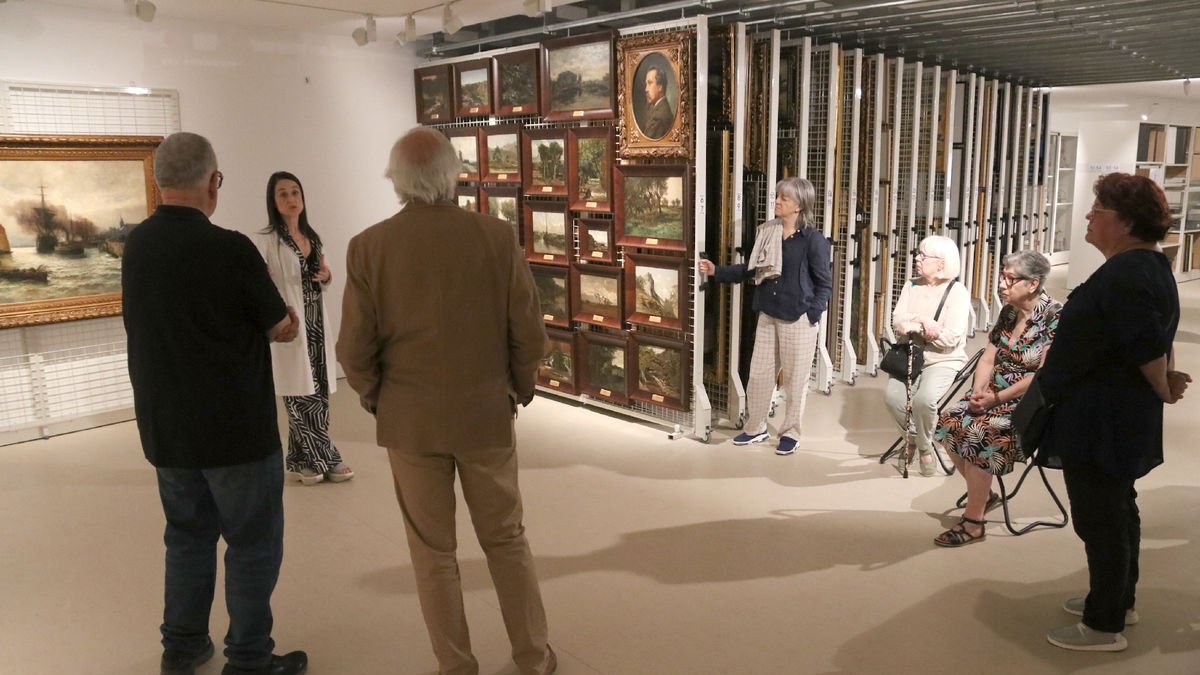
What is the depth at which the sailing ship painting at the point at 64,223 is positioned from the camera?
233 inches

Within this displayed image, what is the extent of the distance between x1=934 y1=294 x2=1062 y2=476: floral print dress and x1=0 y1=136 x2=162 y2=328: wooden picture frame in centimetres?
585

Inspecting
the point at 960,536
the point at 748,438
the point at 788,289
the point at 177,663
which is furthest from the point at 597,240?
the point at 177,663

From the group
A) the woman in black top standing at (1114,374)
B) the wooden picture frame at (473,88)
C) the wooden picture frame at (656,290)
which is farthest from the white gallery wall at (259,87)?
the woman in black top standing at (1114,374)

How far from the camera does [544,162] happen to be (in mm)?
6730

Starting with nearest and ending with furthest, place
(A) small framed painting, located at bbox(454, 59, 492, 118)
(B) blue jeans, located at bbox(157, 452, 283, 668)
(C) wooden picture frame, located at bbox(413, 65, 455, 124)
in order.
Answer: (B) blue jeans, located at bbox(157, 452, 283, 668)
(A) small framed painting, located at bbox(454, 59, 492, 118)
(C) wooden picture frame, located at bbox(413, 65, 455, 124)

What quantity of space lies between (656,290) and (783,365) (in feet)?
3.38

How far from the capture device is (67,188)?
611 cm

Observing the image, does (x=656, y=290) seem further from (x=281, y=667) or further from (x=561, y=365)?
(x=281, y=667)

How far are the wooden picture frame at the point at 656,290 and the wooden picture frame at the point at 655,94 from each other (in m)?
0.74

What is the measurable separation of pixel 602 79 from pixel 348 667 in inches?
168

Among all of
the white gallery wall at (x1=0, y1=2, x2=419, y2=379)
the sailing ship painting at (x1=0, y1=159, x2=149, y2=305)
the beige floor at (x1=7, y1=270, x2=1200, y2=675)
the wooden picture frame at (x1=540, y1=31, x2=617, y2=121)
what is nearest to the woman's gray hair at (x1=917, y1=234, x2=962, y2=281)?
the beige floor at (x1=7, y1=270, x2=1200, y2=675)

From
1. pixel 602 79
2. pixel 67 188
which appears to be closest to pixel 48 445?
pixel 67 188

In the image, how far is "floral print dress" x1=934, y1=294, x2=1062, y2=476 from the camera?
3988 millimetres

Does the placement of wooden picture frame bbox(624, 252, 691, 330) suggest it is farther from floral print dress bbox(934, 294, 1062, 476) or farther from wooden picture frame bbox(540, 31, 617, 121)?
floral print dress bbox(934, 294, 1062, 476)
